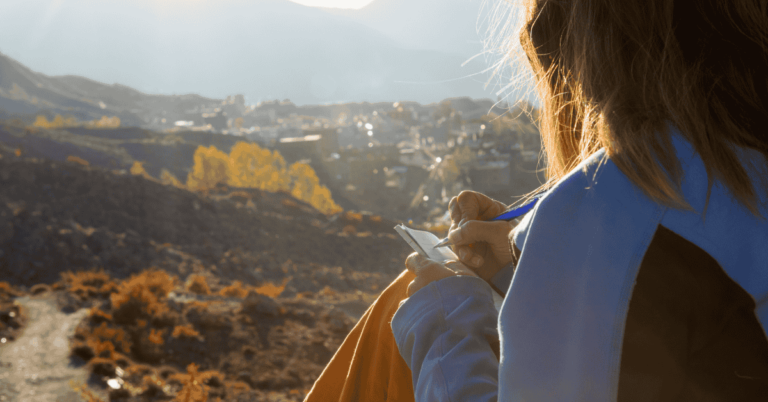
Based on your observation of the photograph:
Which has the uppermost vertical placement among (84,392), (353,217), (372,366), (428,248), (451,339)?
(428,248)

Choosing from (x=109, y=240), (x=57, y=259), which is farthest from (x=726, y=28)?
(x=109, y=240)

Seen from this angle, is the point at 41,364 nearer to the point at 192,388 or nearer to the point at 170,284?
the point at 192,388

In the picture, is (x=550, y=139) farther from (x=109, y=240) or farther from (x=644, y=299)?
(x=109, y=240)

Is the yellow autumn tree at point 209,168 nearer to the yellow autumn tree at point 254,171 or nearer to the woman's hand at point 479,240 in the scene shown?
the yellow autumn tree at point 254,171

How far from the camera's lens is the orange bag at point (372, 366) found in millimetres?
1318

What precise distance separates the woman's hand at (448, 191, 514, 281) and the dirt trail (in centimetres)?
556

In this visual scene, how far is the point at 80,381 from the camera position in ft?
18.3

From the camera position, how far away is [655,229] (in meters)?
0.61

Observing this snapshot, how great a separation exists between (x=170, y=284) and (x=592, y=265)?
10466mm

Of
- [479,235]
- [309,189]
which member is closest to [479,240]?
[479,235]

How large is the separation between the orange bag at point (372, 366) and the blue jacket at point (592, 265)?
0.68 meters

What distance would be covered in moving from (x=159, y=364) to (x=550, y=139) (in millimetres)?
6817

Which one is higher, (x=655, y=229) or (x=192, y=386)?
(x=655, y=229)

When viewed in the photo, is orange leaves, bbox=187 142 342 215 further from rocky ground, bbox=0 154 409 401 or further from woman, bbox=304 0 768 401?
woman, bbox=304 0 768 401
